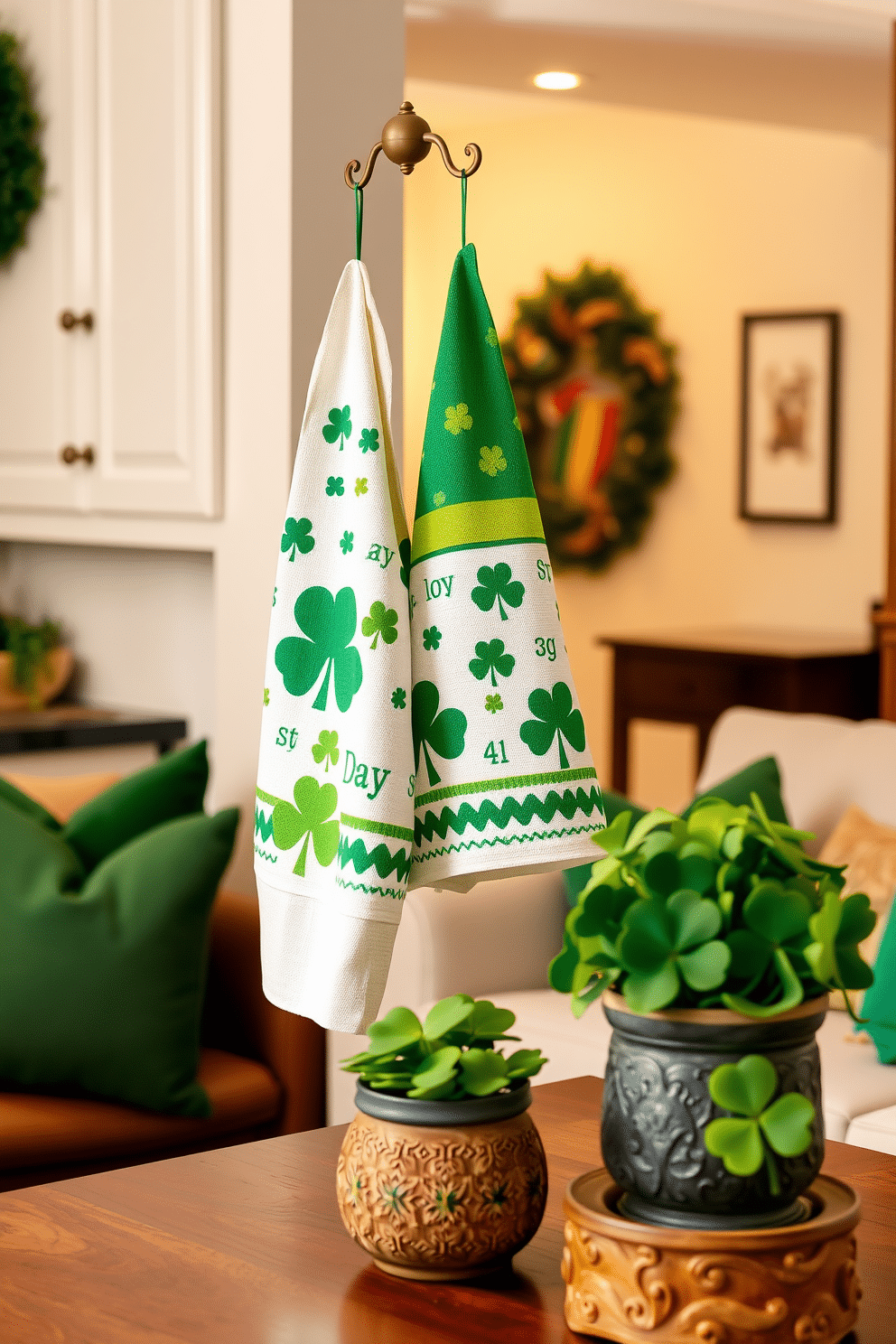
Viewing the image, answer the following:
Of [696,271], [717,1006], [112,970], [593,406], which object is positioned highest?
[696,271]

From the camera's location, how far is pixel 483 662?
3.90ft

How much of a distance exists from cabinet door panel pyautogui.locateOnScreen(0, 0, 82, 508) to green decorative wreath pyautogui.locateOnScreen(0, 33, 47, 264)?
0.07 feet

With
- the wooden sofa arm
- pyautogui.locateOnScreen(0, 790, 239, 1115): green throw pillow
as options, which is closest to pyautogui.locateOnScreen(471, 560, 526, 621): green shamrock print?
pyautogui.locateOnScreen(0, 790, 239, 1115): green throw pillow

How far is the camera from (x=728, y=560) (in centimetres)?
605

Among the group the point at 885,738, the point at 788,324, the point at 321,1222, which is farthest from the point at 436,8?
the point at 321,1222

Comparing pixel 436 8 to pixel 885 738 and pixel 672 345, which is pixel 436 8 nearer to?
pixel 885 738

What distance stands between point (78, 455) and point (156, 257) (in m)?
0.38

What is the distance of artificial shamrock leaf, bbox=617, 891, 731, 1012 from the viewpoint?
37.2 inches

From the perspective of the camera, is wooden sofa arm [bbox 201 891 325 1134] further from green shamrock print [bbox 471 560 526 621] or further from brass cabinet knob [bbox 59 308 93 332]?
green shamrock print [bbox 471 560 526 621]

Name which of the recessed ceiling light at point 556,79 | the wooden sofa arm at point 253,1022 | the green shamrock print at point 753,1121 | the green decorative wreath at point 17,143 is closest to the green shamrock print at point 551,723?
the green shamrock print at point 753,1121

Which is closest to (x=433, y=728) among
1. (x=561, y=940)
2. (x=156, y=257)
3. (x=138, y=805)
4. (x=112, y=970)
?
(x=112, y=970)

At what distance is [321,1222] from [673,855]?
417mm

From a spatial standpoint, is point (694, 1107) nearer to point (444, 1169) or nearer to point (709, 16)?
point (444, 1169)

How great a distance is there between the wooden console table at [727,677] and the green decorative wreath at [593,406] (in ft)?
2.61
